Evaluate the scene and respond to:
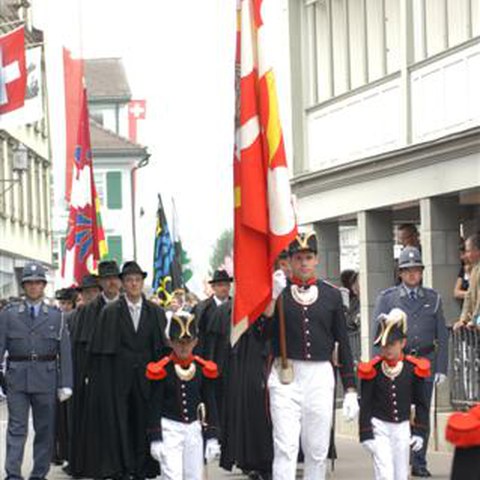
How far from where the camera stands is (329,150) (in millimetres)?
27500

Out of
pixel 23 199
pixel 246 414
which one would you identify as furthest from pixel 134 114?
pixel 246 414

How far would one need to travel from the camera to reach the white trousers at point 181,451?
1317 cm

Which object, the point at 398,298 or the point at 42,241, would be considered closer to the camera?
the point at 398,298

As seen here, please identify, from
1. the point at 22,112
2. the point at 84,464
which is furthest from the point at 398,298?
the point at 22,112

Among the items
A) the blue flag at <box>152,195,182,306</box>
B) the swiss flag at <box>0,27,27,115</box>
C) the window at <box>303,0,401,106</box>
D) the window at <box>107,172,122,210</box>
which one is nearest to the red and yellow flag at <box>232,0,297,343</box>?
the window at <box>303,0,401,106</box>

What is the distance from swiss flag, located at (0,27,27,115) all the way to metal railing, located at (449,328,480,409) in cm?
900

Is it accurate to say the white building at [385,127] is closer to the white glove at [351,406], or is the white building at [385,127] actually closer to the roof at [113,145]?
the white glove at [351,406]

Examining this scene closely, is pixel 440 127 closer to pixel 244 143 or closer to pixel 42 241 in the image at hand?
pixel 244 143

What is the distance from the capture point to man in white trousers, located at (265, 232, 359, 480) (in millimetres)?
12297

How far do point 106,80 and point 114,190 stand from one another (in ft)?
49.4

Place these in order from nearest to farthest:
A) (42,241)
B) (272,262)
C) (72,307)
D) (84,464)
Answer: (272,262) → (84,464) → (72,307) → (42,241)

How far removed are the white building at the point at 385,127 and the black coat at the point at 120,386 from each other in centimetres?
605

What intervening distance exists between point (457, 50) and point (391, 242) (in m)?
4.32

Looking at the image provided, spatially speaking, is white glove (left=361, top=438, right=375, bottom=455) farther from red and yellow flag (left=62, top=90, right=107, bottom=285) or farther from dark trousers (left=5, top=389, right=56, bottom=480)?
red and yellow flag (left=62, top=90, right=107, bottom=285)
